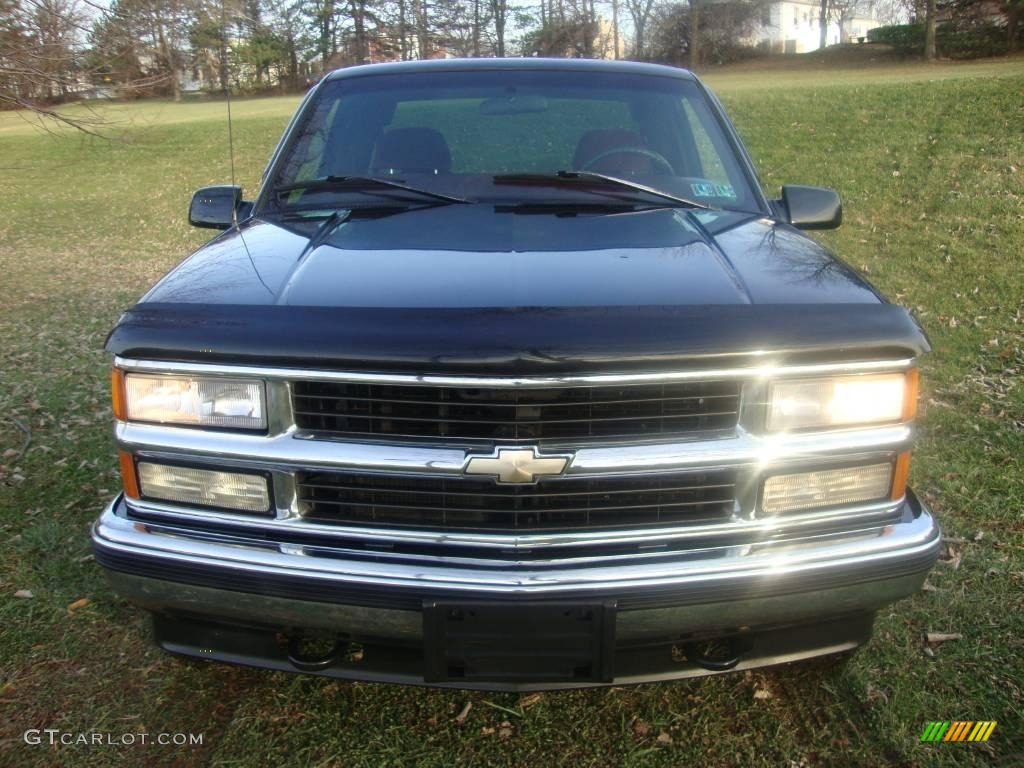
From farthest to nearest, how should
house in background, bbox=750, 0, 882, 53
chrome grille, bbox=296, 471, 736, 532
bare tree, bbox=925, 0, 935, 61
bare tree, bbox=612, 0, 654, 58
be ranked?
house in background, bbox=750, 0, 882, 53 → bare tree, bbox=612, 0, 654, 58 → bare tree, bbox=925, 0, 935, 61 → chrome grille, bbox=296, 471, 736, 532

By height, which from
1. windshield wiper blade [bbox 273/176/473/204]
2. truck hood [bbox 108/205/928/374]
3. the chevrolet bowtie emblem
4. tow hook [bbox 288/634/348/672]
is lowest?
tow hook [bbox 288/634/348/672]

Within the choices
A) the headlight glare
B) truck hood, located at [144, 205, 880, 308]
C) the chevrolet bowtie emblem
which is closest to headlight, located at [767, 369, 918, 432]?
the headlight glare

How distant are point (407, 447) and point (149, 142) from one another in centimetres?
2346

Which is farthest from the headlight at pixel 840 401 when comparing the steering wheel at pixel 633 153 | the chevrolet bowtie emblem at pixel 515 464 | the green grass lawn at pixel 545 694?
the steering wheel at pixel 633 153

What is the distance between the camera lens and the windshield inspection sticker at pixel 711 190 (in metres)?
3.09

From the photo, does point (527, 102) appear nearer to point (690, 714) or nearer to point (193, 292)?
point (193, 292)

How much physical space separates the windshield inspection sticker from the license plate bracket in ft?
5.70

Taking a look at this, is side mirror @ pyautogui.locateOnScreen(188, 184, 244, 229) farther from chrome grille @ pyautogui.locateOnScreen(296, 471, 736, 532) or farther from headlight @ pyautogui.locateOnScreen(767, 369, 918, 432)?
headlight @ pyautogui.locateOnScreen(767, 369, 918, 432)

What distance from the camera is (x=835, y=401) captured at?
2.02m

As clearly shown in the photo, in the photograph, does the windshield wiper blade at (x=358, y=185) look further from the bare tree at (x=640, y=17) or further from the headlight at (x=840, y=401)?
the bare tree at (x=640, y=17)

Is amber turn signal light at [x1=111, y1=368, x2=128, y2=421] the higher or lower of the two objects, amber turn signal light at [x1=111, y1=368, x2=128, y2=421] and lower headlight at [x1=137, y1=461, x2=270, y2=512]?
the higher

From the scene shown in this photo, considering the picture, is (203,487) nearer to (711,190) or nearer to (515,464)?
(515,464)

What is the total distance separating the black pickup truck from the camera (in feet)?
6.25

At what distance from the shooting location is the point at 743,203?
308cm
